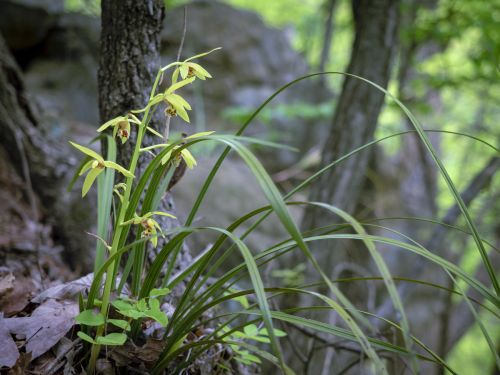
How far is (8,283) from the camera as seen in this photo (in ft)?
4.38

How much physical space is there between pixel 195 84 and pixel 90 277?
4176 mm

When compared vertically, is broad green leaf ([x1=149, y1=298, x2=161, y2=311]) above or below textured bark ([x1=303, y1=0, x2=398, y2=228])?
below

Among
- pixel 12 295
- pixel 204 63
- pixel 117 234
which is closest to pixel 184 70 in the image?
pixel 117 234

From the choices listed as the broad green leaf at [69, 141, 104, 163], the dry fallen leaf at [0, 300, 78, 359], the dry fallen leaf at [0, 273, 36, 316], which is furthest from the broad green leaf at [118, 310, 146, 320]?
the dry fallen leaf at [0, 273, 36, 316]

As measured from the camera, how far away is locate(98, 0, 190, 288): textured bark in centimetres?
144

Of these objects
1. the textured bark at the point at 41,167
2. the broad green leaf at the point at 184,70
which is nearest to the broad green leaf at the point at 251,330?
the broad green leaf at the point at 184,70

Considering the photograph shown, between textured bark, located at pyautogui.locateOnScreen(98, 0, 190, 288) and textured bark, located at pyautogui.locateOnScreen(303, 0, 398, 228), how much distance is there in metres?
1.40

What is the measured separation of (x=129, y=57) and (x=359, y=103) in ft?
5.09

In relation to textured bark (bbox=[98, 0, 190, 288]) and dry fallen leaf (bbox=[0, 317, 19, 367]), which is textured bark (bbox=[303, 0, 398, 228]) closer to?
textured bark (bbox=[98, 0, 190, 288])

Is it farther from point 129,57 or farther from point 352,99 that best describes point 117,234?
point 352,99

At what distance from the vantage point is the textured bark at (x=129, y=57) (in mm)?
1443

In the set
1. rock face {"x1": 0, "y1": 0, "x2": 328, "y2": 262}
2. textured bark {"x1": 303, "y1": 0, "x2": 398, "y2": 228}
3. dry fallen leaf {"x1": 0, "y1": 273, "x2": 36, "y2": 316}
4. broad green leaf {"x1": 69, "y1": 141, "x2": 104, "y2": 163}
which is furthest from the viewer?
rock face {"x1": 0, "y1": 0, "x2": 328, "y2": 262}

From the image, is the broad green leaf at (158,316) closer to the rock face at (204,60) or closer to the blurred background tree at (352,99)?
the blurred background tree at (352,99)

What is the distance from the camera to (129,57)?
145 centimetres
